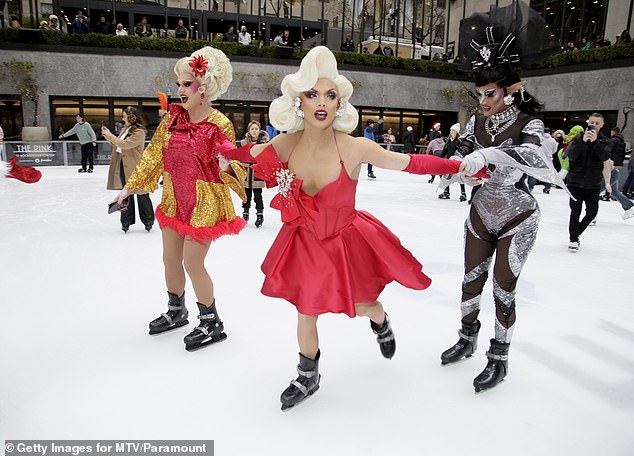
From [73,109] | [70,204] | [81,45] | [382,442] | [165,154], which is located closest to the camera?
[382,442]

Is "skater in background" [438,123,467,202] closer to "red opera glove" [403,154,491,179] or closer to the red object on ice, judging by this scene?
"red opera glove" [403,154,491,179]

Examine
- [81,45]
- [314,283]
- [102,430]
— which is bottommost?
[102,430]

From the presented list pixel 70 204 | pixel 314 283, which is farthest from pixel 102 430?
pixel 70 204

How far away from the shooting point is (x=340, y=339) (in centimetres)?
299

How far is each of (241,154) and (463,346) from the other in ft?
5.45

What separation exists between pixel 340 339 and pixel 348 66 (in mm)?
17577

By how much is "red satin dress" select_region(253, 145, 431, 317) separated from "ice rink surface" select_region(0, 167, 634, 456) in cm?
54

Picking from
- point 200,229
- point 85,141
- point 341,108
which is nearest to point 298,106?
point 341,108

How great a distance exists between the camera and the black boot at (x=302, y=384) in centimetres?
221

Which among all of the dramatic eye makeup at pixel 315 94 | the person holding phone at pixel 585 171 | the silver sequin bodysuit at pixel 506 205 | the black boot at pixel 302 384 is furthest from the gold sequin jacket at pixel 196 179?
the person holding phone at pixel 585 171

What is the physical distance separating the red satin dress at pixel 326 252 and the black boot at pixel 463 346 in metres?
0.54

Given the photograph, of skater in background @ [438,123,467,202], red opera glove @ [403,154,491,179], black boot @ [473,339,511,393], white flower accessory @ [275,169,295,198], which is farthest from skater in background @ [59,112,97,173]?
black boot @ [473,339,511,393]

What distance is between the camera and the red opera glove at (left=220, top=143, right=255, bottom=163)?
2368 mm

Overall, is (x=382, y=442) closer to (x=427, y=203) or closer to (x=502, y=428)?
(x=502, y=428)
